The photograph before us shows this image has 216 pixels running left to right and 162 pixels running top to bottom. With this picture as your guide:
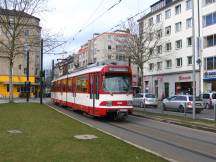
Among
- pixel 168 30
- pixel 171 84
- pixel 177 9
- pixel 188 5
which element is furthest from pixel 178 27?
pixel 171 84

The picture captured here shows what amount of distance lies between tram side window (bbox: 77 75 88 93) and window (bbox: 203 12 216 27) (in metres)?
31.4

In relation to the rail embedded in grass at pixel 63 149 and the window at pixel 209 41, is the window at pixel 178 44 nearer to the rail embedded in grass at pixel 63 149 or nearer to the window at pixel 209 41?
the window at pixel 209 41

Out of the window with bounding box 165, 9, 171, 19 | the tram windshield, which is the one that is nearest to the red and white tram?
the tram windshield

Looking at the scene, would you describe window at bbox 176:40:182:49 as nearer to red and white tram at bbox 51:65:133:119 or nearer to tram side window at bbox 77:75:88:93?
tram side window at bbox 77:75:88:93

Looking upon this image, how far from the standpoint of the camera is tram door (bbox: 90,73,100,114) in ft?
70.9

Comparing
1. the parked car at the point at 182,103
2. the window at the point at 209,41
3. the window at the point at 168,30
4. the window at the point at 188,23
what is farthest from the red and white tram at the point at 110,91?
the window at the point at 168,30

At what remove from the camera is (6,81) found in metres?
82.2

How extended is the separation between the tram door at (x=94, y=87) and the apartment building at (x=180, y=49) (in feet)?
99.9

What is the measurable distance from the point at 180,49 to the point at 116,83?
4149 cm

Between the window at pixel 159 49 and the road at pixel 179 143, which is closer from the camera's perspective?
the road at pixel 179 143

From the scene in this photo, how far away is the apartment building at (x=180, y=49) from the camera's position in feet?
176

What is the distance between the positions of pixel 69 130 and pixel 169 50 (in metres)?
51.5

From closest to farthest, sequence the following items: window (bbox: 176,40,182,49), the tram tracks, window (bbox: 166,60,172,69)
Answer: the tram tracks < window (bbox: 176,40,182,49) < window (bbox: 166,60,172,69)

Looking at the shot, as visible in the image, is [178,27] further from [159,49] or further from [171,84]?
[171,84]
